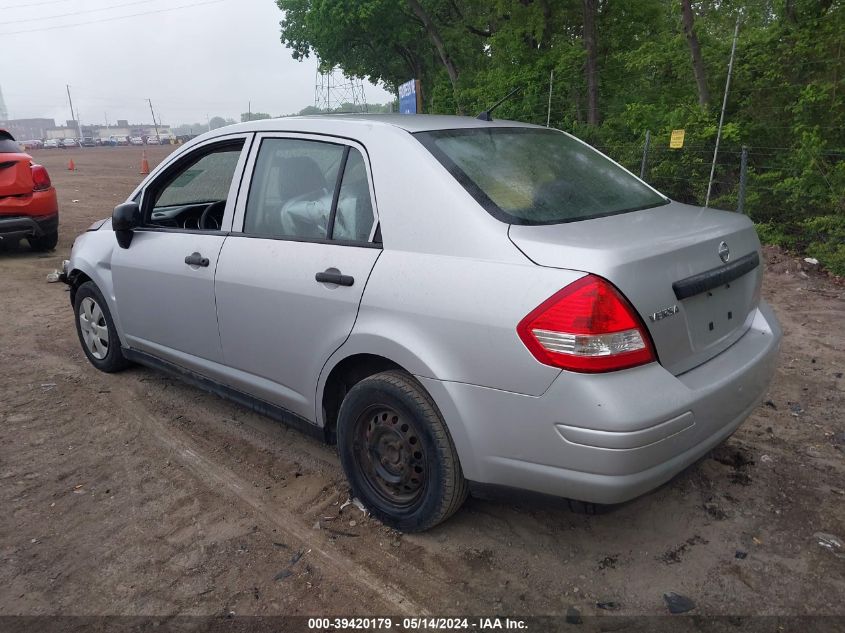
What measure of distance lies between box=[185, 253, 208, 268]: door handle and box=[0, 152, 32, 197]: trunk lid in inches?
263

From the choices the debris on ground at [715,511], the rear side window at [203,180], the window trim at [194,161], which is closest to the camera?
the debris on ground at [715,511]

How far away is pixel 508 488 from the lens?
104 inches

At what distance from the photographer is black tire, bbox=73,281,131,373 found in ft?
16.1

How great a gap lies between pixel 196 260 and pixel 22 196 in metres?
6.84

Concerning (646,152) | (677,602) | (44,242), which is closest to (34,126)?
(44,242)

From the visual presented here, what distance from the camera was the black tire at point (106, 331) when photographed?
4907mm

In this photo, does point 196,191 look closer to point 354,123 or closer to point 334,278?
point 354,123

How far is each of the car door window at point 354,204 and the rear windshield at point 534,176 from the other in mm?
316

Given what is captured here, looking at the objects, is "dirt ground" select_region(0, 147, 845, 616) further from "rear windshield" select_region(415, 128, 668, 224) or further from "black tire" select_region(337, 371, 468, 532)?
"rear windshield" select_region(415, 128, 668, 224)

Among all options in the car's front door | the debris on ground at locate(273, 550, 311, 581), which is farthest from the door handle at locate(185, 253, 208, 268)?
the debris on ground at locate(273, 550, 311, 581)

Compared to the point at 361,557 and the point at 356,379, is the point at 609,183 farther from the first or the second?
the point at 361,557

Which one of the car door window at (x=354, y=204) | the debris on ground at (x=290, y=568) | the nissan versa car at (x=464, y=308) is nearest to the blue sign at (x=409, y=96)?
the nissan versa car at (x=464, y=308)

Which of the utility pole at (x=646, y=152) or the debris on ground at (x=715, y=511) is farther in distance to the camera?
the utility pole at (x=646, y=152)

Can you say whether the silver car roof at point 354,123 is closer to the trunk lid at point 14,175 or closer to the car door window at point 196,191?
the car door window at point 196,191
